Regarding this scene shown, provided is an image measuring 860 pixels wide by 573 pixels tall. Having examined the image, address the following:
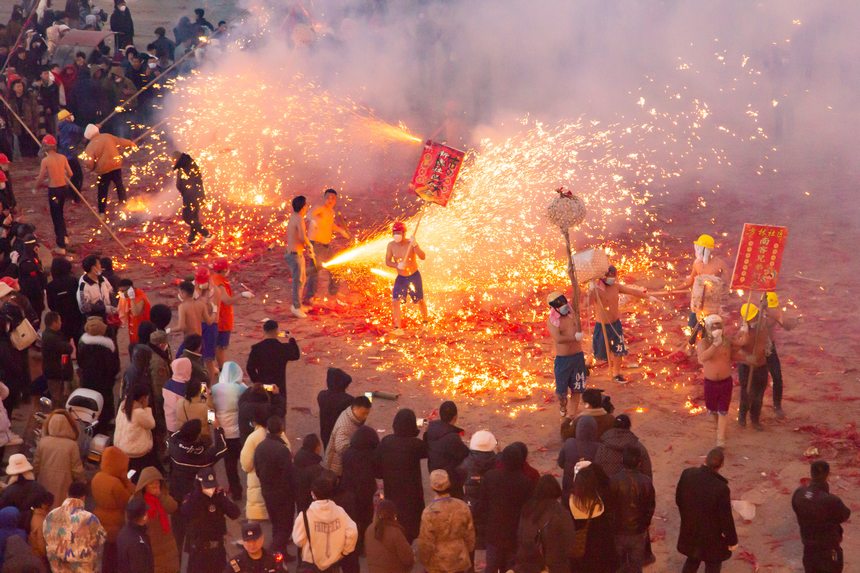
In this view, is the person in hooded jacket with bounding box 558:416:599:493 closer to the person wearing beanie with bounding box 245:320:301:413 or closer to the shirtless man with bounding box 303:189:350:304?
the person wearing beanie with bounding box 245:320:301:413

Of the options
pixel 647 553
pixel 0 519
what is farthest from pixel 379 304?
pixel 0 519

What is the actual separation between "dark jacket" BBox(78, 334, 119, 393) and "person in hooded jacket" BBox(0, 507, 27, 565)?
3088 mm

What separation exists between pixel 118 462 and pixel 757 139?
1510 centimetres

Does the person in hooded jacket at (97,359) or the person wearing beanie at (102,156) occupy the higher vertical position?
the person wearing beanie at (102,156)

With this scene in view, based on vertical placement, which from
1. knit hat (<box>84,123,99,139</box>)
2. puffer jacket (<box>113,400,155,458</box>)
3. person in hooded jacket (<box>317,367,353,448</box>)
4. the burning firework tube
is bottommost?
puffer jacket (<box>113,400,155,458</box>)

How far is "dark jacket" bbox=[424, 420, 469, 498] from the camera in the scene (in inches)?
356

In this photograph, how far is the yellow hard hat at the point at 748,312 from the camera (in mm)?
11530

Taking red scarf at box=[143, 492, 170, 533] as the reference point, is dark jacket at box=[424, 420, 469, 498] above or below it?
above

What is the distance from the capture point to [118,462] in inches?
346

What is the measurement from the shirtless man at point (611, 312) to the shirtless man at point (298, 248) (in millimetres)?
3746

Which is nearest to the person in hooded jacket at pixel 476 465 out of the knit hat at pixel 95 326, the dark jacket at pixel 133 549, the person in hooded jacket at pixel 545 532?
the person in hooded jacket at pixel 545 532

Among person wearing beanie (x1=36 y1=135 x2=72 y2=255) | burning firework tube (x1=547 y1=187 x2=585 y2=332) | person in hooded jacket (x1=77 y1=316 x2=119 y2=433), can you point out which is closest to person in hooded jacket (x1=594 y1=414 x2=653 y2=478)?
burning firework tube (x1=547 y1=187 x2=585 y2=332)

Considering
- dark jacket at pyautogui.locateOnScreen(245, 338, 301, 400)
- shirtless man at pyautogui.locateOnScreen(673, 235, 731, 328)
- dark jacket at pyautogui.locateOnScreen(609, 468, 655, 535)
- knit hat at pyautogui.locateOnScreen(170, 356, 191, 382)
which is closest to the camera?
dark jacket at pyautogui.locateOnScreen(609, 468, 655, 535)

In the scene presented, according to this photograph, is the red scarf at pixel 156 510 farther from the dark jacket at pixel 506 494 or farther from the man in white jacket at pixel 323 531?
the dark jacket at pixel 506 494
